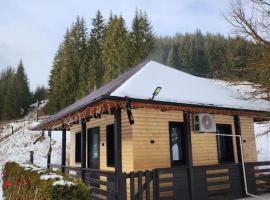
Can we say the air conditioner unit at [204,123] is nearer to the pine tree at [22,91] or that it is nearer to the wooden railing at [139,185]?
the wooden railing at [139,185]

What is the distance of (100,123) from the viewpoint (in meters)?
11.1

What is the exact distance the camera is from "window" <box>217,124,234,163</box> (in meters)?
10.8

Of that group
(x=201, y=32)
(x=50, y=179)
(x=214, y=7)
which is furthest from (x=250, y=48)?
(x=201, y=32)

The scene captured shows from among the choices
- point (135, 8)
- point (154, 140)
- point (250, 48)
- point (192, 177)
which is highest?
point (135, 8)

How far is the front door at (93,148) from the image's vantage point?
11.4m

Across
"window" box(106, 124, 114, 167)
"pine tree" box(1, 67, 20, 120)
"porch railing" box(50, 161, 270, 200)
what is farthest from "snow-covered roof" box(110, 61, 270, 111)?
"pine tree" box(1, 67, 20, 120)

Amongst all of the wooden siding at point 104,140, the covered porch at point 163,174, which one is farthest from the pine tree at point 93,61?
the covered porch at point 163,174

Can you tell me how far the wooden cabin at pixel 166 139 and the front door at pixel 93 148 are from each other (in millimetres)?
39

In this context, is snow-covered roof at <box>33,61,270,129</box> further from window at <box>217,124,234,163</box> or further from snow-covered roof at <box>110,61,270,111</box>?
window at <box>217,124,234,163</box>

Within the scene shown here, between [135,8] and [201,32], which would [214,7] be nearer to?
[135,8]

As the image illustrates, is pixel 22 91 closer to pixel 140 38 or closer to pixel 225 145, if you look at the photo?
pixel 140 38

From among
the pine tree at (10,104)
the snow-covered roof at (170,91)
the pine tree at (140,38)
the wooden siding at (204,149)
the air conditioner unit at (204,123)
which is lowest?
the wooden siding at (204,149)

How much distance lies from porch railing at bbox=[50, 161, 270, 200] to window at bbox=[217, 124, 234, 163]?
56.8 inches

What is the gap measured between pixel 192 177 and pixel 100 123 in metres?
4.35
